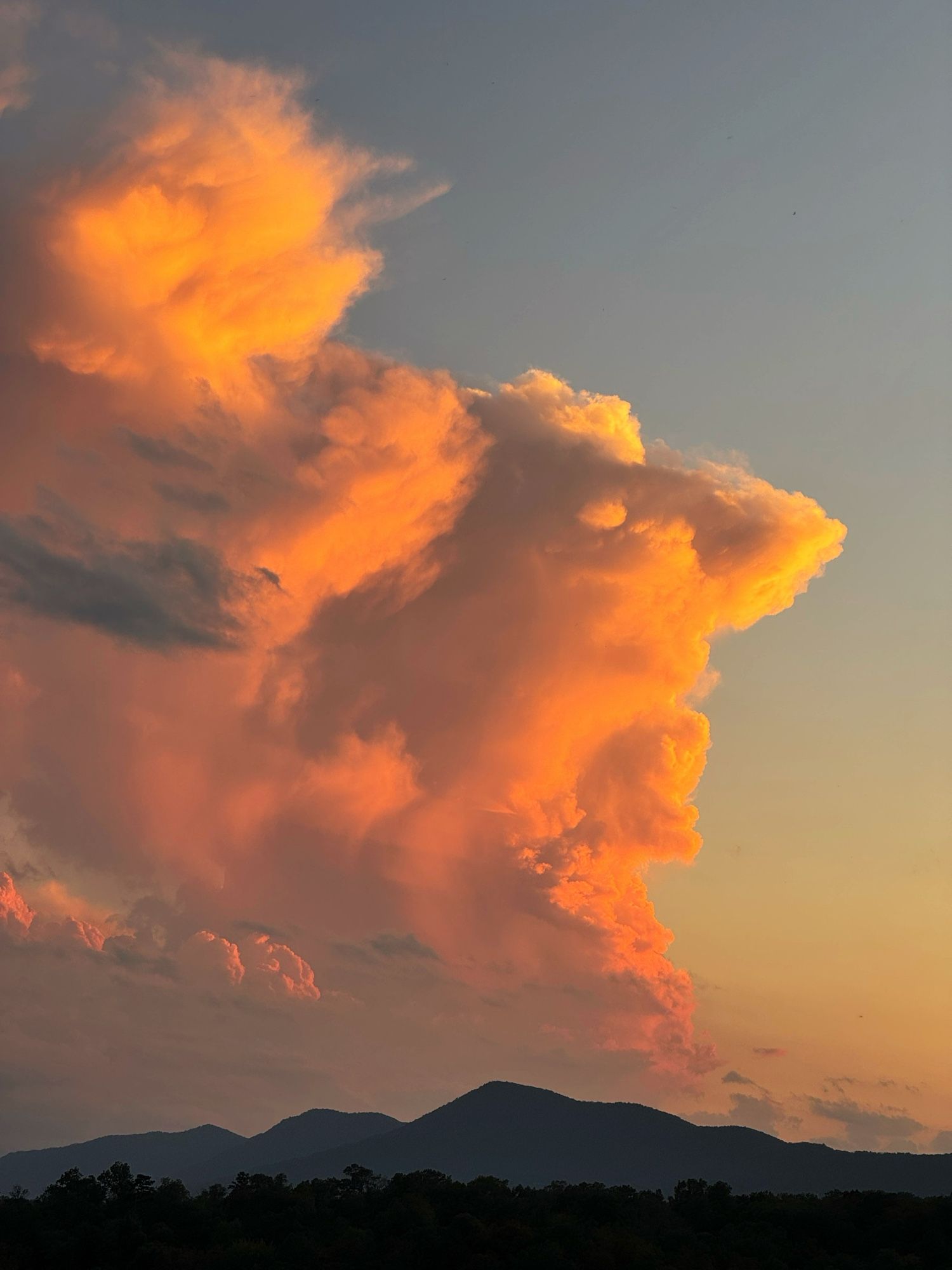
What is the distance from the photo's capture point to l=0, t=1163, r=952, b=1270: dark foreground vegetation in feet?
496

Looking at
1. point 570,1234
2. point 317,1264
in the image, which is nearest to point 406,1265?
point 317,1264

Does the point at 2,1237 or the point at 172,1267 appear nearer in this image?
the point at 172,1267

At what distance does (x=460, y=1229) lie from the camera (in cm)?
16000

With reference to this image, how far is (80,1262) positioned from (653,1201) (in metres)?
83.9

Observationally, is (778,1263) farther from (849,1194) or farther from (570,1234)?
(849,1194)

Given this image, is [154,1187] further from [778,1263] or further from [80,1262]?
[778,1263]

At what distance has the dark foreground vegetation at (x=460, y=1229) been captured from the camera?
151 meters

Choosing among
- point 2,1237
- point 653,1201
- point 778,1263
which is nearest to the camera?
point 778,1263

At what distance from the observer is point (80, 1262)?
16412 cm

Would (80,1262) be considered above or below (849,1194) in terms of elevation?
below

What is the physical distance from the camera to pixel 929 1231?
15675 cm

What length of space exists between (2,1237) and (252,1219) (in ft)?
113

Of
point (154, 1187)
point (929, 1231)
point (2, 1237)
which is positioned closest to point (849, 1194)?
point (929, 1231)

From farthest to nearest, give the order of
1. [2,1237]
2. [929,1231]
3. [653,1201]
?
[653,1201], [2,1237], [929,1231]
